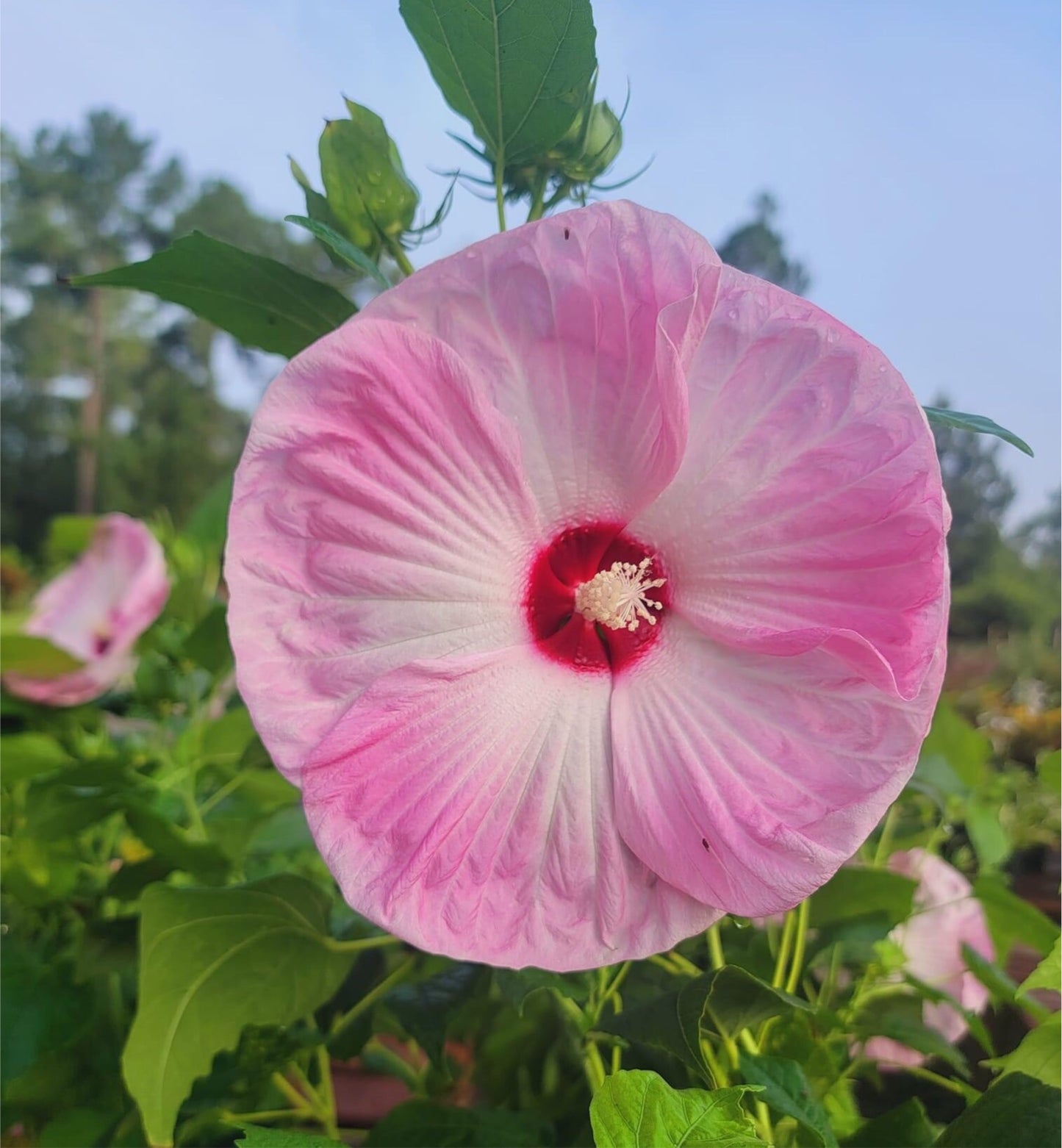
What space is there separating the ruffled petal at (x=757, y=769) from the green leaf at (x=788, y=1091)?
0.09 meters

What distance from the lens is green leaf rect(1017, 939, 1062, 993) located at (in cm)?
39

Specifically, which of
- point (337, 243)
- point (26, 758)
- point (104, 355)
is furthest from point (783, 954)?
point (104, 355)

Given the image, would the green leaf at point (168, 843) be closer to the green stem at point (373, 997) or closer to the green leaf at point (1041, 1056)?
the green stem at point (373, 997)

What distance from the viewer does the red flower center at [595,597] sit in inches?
18.4

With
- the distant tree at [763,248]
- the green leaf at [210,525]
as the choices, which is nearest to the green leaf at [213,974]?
the green leaf at [210,525]

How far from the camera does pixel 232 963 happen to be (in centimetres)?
57

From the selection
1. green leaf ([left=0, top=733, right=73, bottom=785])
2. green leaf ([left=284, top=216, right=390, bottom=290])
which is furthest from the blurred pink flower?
green leaf ([left=0, top=733, right=73, bottom=785])

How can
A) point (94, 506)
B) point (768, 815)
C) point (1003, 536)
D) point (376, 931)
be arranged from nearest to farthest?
point (768, 815) → point (376, 931) → point (1003, 536) → point (94, 506)

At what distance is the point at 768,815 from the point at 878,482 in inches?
5.5

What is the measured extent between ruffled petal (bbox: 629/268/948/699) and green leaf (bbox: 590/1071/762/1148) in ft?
0.53

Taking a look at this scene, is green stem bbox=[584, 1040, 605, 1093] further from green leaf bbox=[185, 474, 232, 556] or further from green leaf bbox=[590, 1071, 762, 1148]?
green leaf bbox=[185, 474, 232, 556]

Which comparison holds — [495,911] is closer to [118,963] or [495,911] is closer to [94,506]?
[118,963]

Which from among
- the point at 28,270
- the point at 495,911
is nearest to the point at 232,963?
the point at 495,911

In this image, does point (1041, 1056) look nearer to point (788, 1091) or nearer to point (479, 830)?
point (788, 1091)
